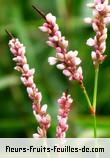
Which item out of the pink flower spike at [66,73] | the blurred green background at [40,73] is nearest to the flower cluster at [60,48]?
the pink flower spike at [66,73]

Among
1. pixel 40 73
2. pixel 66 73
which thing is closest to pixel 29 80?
pixel 66 73

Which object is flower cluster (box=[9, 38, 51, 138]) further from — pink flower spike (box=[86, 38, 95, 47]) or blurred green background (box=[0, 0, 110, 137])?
blurred green background (box=[0, 0, 110, 137])

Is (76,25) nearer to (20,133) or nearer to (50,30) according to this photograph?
(20,133)

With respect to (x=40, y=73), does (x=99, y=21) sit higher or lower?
lower

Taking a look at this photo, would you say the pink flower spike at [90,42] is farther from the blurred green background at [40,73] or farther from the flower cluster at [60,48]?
the blurred green background at [40,73]

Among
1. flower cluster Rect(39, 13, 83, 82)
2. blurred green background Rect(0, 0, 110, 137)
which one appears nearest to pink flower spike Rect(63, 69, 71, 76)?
flower cluster Rect(39, 13, 83, 82)

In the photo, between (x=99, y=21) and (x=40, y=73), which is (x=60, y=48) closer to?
(x=99, y=21)

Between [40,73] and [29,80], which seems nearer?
[29,80]

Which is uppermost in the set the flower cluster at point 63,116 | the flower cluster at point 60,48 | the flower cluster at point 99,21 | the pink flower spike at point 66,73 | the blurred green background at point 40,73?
the blurred green background at point 40,73

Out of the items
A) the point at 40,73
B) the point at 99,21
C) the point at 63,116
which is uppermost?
the point at 40,73
